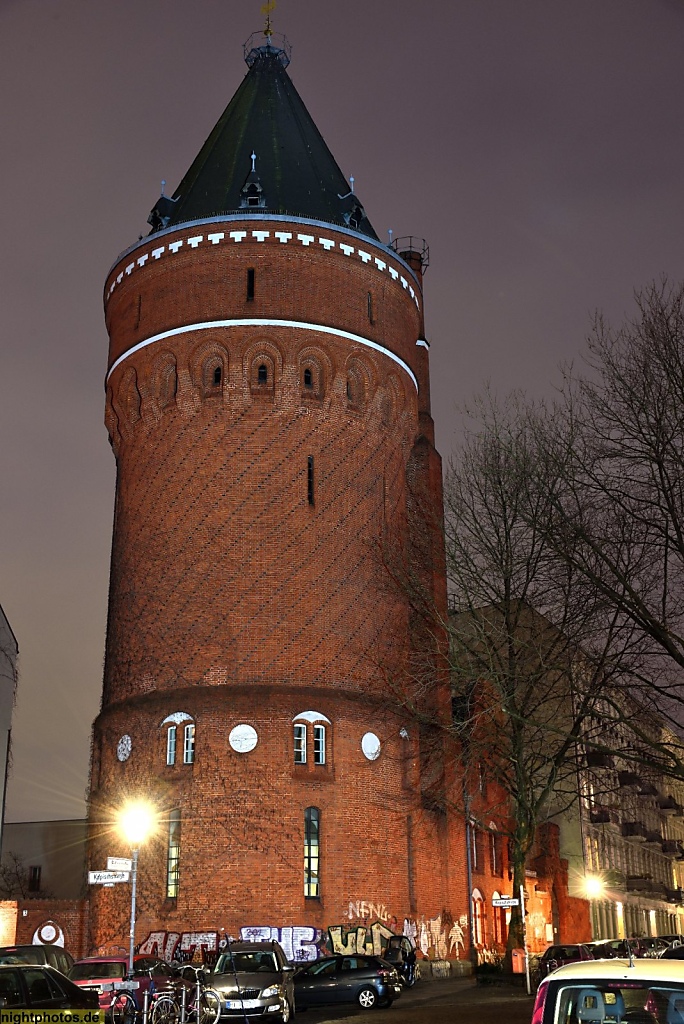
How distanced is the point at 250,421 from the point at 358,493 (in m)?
4.03

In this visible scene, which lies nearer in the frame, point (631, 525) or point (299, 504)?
point (631, 525)

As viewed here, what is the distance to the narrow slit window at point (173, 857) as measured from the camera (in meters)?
30.7

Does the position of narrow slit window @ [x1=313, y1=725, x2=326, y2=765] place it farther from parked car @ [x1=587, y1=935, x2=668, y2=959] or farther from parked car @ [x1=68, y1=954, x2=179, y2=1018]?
parked car @ [x1=68, y1=954, x2=179, y2=1018]

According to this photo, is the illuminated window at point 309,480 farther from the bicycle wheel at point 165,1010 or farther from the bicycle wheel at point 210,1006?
the bicycle wheel at point 165,1010

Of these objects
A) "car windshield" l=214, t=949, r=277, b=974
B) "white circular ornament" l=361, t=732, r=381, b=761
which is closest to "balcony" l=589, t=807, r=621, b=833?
"white circular ornament" l=361, t=732, r=381, b=761

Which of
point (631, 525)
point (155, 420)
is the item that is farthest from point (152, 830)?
point (631, 525)

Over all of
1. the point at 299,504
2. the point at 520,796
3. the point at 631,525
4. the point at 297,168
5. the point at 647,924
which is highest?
the point at 297,168

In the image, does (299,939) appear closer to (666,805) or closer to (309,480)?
(309,480)

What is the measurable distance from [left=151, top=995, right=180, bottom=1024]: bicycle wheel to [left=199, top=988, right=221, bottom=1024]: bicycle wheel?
0.47m

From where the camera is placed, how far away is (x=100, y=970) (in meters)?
20.3

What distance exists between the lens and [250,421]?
3419 centimetres

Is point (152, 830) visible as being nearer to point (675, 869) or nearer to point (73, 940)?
point (73, 940)

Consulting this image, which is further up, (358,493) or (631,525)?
(358,493)

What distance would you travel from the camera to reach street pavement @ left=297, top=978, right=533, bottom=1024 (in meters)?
20.2
